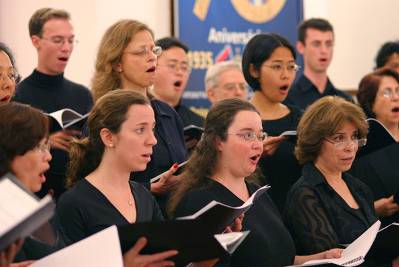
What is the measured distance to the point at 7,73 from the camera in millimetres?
3609

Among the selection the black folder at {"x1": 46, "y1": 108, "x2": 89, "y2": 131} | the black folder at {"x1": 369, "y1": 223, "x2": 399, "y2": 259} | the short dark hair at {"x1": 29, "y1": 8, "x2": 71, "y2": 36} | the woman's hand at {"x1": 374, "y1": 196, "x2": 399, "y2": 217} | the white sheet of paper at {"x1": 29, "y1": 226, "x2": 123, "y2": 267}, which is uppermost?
the short dark hair at {"x1": 29, "y1": 8, "x2": 71, "y2": 36}

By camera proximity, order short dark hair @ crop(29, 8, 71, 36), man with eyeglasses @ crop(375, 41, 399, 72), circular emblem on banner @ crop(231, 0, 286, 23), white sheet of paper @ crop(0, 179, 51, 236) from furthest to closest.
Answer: circular emblem on banner @ crop(231, 0, 286, 23) → man with eyeglasses @ crop(375, 41, 399, 72) → short dark hair @ crop(29, 8, 71, 36) → white sheet of paper @ crop(0, 179, 51, 236)

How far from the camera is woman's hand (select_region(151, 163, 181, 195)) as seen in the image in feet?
12.1

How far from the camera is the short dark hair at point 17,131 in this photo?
2.65m

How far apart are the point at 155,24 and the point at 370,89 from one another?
2009 millimetres

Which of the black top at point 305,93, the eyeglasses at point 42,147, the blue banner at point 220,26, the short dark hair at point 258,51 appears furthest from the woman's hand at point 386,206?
the blue banner at point 220,26

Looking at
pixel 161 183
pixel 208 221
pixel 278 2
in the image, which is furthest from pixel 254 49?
pixel 278 2

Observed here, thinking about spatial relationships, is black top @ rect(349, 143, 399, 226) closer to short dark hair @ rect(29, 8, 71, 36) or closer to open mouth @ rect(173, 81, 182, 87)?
open mouth @ rect(173, 81, 182, 87)

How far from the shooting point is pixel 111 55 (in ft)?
13.1

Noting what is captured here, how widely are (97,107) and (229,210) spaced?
2.41 ft

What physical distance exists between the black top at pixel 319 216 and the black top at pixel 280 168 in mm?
305

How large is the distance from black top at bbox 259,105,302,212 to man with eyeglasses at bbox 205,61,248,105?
104 centimetres

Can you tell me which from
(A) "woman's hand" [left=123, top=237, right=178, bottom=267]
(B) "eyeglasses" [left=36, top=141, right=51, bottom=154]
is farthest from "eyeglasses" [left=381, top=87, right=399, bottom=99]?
(B) "eyeglasses" [left=36, top=141, right=51, bottom=154]

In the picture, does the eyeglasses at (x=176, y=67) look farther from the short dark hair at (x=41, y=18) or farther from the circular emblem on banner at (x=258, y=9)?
the circular emblem on banner at (x=258, y=9)
